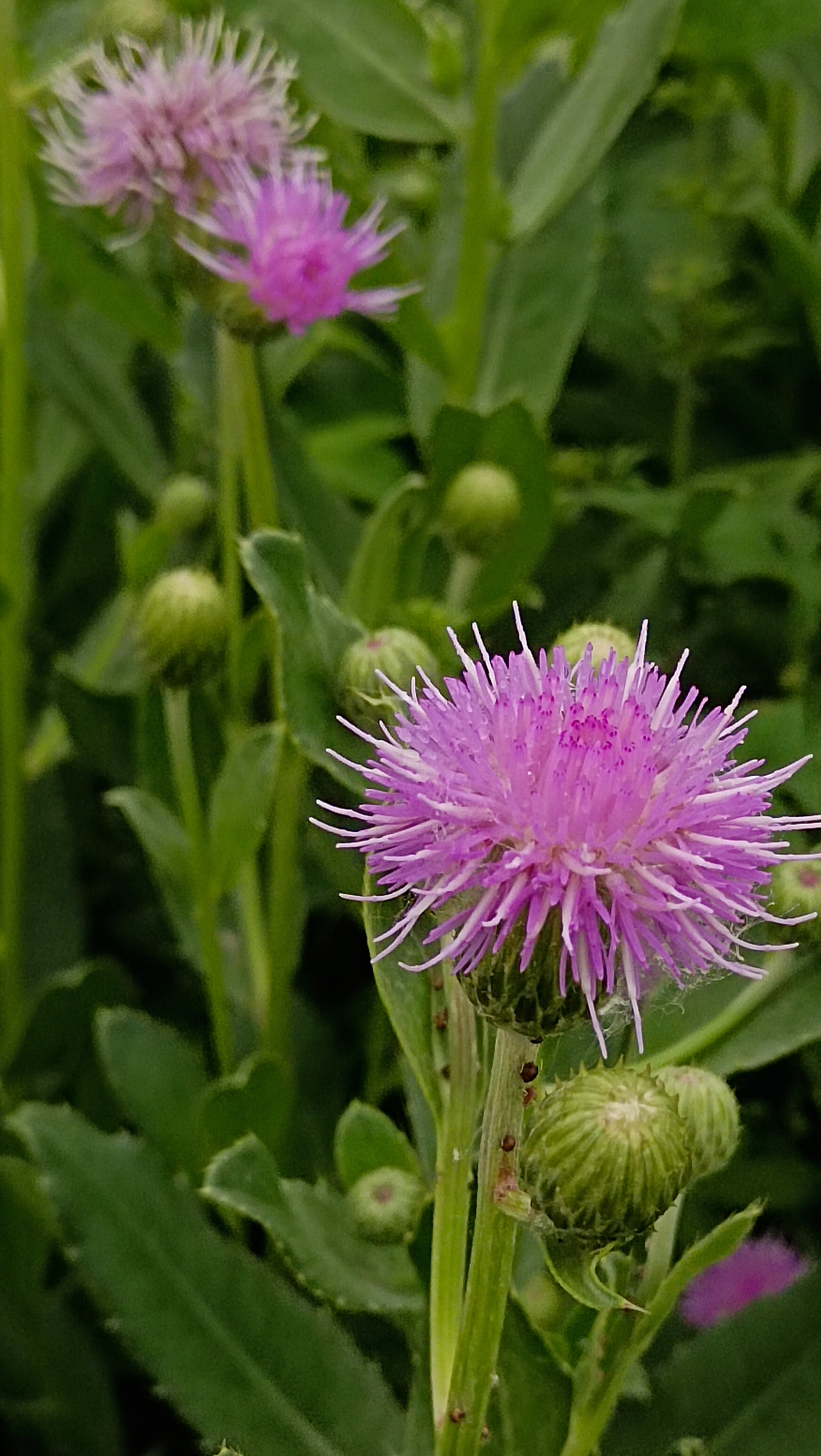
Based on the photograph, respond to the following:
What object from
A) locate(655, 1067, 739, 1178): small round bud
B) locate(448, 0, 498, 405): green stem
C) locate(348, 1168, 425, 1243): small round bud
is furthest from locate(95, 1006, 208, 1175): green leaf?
locate(448, 0, 498, 405): green stem

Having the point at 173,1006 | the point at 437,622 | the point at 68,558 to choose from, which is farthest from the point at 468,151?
the point at 173,1006

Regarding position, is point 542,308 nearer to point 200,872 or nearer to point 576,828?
point 200,872

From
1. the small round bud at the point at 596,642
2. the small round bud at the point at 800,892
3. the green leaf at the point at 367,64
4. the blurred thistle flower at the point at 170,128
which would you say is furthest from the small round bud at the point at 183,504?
the small round bud at the point at 800,892

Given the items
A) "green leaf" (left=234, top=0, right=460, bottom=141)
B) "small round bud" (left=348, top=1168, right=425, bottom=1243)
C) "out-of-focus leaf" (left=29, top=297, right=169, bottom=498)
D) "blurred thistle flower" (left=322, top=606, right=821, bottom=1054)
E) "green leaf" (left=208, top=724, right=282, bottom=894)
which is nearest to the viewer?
"blurred thistle flower" (left=322, top=606, right=821, bottom=1054)

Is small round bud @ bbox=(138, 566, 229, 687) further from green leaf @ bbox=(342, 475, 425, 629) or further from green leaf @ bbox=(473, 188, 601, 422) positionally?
green leaf @ bbox=(473, 188, 601, 422)

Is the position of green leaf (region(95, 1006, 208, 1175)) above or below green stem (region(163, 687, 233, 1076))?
below

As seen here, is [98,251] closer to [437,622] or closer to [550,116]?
[550,116]

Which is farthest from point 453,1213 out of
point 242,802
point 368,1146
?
point 242,802

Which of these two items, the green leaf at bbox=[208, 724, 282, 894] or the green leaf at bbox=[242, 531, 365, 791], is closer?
the green leaf at bbox=[242, 531, 365, 791]
